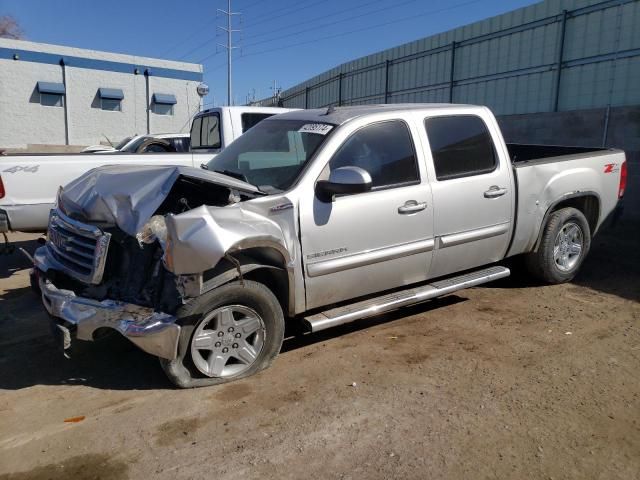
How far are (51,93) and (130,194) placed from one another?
94.0 ft

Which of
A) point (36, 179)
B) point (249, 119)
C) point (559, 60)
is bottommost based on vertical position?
point (36, 179)

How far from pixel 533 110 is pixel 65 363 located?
10.9 meters

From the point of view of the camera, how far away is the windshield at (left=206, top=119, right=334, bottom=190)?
168 inches

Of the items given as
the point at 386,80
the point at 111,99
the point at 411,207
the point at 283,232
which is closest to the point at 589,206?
the point at 411,207

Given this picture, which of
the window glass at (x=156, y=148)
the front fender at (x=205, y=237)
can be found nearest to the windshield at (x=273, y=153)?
the front fender at (x=205, y=237)

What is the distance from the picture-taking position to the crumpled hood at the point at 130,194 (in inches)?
144

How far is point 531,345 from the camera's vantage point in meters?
4.45

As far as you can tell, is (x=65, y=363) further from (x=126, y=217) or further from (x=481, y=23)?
(x=481, y=23)

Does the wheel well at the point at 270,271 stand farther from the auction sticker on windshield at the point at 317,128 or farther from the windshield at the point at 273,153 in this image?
the auction sticker on windshield at the point at 317,128

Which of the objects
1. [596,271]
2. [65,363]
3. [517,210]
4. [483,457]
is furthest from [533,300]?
[65,363]

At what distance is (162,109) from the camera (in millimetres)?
32500

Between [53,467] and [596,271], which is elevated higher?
[596,271]

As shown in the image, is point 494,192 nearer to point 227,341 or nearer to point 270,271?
point 270,271

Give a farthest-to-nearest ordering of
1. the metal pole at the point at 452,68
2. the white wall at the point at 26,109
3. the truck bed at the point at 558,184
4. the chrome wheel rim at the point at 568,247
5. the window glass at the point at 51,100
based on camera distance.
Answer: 1. the window glass at the point at 51,100
2. the white wall at the point at 26,109
3. the metal pole at the point at 452,68
4. the chrome wheel rim at the point at 568,247
5. the truck bed at the point at 558,184
